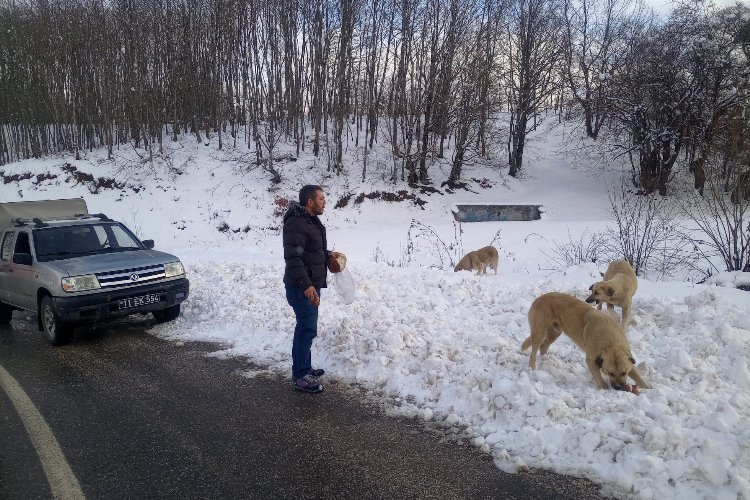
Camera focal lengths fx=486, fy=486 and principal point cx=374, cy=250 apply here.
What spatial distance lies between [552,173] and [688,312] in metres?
26.0

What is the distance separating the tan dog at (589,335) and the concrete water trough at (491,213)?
54.6ft

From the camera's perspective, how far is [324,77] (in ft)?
90.6

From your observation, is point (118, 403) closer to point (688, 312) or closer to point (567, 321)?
point (567, 321)

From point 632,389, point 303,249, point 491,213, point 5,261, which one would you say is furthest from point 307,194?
point 491,213

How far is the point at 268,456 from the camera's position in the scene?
153 inches

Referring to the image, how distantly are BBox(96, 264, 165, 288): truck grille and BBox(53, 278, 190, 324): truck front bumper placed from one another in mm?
123

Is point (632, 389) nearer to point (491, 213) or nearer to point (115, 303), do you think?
point (115, 303)

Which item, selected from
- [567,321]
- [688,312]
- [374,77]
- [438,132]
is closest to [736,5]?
[438,132]

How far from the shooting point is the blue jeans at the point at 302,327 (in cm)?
506

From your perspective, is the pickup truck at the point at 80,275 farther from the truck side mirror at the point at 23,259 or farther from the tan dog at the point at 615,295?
the tan dog at the point at 615,295

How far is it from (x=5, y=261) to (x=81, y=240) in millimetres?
1473

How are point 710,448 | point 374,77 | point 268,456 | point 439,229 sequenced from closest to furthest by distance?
point 710,448, point 268,456, point 439,229, point 374,77

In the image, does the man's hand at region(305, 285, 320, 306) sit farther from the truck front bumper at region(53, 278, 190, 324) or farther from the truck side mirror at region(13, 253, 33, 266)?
the truck side mirror at region(13, 253, 33, 266)

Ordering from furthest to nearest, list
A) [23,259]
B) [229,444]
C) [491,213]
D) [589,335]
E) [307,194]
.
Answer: [491,213] → [23,259] → [307,194] → [589,335] → [229,444]
